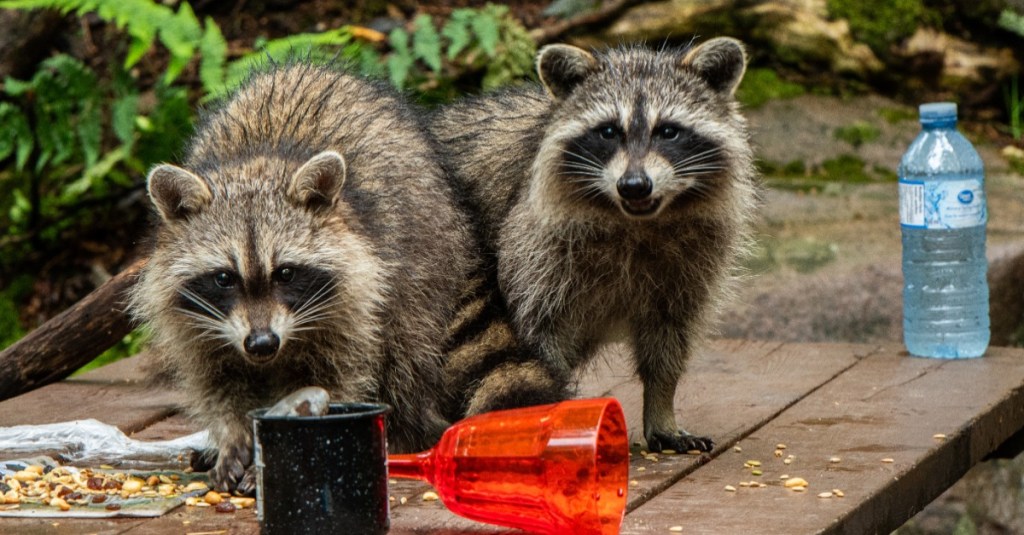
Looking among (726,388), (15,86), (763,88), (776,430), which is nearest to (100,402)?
(726,388)

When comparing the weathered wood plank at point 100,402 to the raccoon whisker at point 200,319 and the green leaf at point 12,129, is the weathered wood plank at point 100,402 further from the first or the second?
the green leaf at point 12,129

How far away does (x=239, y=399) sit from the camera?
11.3ft

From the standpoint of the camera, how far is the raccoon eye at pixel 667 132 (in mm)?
3580

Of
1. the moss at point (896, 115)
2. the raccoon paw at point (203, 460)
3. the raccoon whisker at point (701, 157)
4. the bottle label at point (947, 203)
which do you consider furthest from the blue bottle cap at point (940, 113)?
the raccoon paw at point (203, 460)

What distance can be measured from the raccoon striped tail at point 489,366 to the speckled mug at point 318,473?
3.27ft

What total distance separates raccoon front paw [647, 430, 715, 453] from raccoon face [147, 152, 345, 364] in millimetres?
989

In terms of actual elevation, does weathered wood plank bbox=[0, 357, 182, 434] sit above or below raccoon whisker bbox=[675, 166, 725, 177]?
below

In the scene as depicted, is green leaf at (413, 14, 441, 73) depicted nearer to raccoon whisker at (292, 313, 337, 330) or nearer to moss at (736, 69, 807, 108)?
moss at (736, 69, 807, 108)

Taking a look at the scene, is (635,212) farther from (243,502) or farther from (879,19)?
(879,19)

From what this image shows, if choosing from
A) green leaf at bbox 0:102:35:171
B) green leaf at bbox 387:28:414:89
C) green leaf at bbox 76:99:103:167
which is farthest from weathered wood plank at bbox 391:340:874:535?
green leaf at bbox 0:102:35:171

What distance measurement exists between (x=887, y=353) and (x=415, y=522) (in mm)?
2504

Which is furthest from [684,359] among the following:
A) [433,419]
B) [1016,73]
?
[1016,73]

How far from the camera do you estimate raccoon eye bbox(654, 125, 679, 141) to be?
11.7 feet

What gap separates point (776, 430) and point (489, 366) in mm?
849
